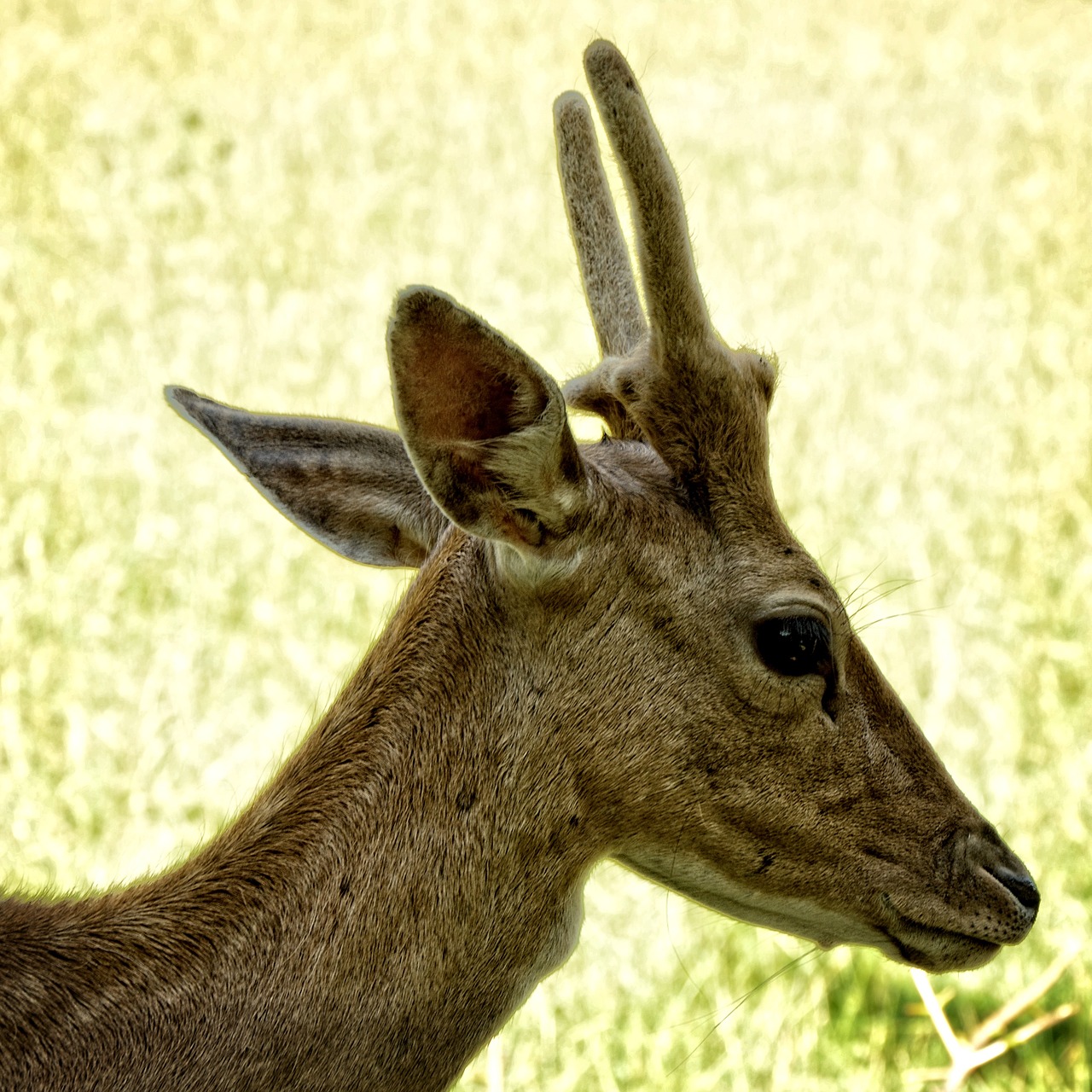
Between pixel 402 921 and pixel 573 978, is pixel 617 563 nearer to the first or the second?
pixel 402 921

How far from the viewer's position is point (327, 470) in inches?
110

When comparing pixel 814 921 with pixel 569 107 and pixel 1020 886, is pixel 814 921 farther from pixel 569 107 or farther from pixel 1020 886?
pixel 569 107

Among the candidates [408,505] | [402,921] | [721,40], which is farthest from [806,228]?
[402,921]

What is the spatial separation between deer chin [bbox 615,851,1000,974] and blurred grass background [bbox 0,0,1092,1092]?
0.86 metres

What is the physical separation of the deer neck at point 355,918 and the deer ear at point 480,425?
7.5 inches

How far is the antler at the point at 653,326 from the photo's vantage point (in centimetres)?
258

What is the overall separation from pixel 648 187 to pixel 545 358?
4.40m

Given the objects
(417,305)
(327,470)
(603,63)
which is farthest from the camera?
(327,470)

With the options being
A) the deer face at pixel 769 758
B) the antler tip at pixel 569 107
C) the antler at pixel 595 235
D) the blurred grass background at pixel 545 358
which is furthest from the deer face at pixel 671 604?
the blurred grass background at pixel 545 358

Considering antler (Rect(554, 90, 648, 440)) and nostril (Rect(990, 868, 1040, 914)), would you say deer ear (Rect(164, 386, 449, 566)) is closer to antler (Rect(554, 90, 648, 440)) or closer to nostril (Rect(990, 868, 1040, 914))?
antler (Rect(554, 90, 648, 440))

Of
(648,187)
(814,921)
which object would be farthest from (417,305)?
(814,921)

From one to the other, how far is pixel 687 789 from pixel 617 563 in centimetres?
37

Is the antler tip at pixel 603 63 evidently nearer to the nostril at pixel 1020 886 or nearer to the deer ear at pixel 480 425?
the deer ear at pixel 480 425

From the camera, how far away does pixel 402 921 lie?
2459mm
